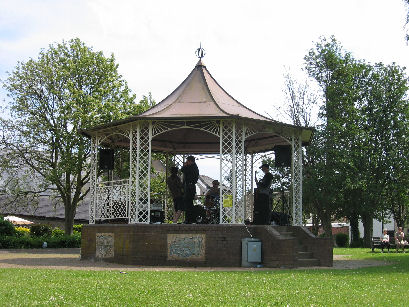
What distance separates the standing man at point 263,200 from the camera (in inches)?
668

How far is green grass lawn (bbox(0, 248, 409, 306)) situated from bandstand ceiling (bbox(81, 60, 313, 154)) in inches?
216

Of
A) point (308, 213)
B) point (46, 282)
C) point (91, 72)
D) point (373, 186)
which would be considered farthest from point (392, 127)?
point (46, 282)

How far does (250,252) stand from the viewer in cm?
1509

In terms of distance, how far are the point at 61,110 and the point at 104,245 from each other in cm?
1444

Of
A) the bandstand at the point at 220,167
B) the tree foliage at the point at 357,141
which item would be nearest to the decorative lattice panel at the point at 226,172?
the bandstand at the point at 220,167

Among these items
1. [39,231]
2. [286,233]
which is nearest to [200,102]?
[286,233]

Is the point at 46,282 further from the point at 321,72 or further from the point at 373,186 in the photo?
the point at 321,72

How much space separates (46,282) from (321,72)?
107 feet

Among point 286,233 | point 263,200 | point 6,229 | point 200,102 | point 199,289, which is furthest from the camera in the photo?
point 6,229

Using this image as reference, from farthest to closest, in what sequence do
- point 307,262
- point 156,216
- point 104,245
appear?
point 156,216
point 104,245
point 307,262

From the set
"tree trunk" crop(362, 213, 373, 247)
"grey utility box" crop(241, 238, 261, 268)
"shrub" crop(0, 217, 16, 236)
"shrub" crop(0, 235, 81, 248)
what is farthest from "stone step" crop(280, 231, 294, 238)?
"tree trunk" crop(362, 213, 373, 247)

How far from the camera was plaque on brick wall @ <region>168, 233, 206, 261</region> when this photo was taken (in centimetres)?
1532

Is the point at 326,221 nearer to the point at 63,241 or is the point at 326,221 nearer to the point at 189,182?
the point at 63,241

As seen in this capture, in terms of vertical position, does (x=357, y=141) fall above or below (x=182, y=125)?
above
